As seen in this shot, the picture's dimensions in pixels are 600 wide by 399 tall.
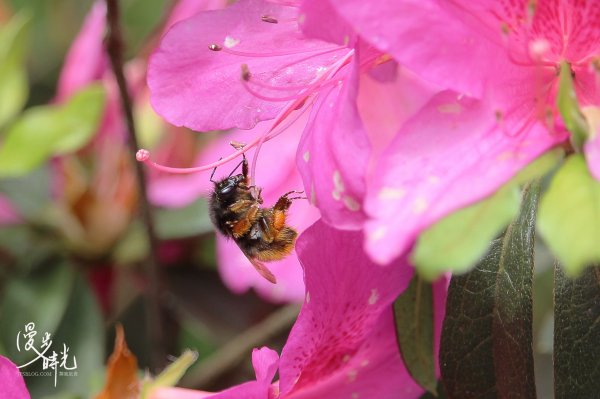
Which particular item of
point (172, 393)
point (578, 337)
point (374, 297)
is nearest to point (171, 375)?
point (172, 393)

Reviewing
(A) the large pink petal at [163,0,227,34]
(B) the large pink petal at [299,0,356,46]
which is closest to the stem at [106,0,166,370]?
(A) the large pink petal at [163,0,227,34]

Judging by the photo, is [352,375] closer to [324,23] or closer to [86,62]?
[324,23]

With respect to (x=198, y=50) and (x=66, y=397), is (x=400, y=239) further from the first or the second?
(x=66, y=397)

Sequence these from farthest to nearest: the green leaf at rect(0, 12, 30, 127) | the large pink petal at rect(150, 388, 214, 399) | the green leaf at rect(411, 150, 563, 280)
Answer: the green leaf at rect(0, 12, 30, 127) < the large pink petal at rect(150, 388, 214, 399) < the green leaf at rect(411, 150, 563, 280)

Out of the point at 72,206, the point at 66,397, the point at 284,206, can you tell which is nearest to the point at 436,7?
the point at 284,206

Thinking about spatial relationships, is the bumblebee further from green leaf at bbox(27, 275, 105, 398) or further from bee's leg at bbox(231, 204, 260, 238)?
green leaf at bbox(27, 275, 105, 398)
